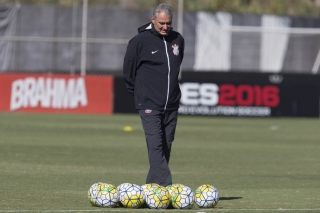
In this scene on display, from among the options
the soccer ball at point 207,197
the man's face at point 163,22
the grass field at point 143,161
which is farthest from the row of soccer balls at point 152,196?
the man's face at point 163,22

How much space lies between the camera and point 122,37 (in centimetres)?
3481

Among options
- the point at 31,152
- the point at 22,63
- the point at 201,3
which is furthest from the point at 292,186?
the point at 201,3

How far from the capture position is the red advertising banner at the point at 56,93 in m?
28.3

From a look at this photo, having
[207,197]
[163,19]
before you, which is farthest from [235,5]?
[207,197]

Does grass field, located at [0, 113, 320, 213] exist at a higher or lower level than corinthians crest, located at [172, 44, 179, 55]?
lower

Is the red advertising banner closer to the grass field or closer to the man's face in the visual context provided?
the grass field

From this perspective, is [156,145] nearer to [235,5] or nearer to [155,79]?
[155,79]

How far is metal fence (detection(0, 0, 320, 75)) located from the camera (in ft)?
108

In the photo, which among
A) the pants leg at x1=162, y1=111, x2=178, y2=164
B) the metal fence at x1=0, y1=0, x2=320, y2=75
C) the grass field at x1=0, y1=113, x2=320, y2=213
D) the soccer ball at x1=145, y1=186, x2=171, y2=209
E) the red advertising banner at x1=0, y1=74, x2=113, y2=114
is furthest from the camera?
the metal fence at x1=0, y1=0, x2=320, y2=75

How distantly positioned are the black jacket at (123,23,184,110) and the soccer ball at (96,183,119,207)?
47.3 inches

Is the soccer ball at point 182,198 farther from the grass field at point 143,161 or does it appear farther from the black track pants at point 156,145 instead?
the black track pants at point 156,145

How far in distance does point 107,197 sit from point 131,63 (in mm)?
1676

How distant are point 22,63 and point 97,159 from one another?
17.5 m

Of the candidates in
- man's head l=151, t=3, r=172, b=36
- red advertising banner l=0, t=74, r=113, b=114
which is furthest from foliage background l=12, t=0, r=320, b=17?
man's head l=151, t=3, r=172, b=36
